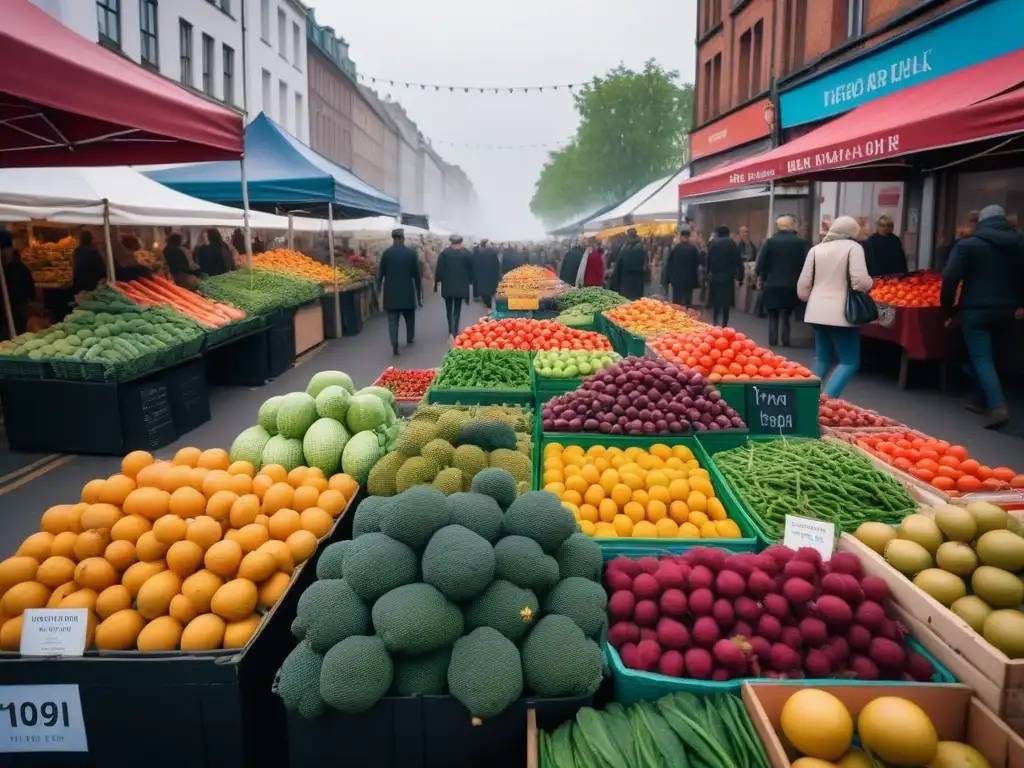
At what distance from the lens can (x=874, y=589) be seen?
287 centimetres

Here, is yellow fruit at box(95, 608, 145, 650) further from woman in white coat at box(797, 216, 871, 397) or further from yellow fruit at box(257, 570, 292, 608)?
woman in white coat at box(797, 216, 871, 397)

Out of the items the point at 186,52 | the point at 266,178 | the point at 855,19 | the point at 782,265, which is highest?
the point at 186,52

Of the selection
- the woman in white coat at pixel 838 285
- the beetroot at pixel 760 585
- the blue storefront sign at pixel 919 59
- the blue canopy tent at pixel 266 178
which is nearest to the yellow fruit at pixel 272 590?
the beetroot at pixel 760 585

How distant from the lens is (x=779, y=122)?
60.4 ft

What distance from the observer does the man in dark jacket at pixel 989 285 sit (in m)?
7.53

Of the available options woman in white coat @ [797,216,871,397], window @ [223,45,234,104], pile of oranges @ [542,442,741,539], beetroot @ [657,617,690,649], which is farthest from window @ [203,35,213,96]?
beetroot @ [657,617,690,649]

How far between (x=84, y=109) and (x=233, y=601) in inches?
138

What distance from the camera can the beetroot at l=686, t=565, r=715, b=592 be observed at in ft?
9.38

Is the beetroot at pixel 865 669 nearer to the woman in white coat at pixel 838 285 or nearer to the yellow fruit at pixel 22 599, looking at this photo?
the yellow fruit at pixel 22 599

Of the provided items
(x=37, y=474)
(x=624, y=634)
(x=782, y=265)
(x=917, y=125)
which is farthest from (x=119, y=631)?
(x=782, y=265)

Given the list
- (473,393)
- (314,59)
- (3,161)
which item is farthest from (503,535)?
(314,59)

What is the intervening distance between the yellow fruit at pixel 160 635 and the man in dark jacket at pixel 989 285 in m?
7.61

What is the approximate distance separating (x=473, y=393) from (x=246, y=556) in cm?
308

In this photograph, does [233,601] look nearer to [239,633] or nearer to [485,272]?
[239,633]
